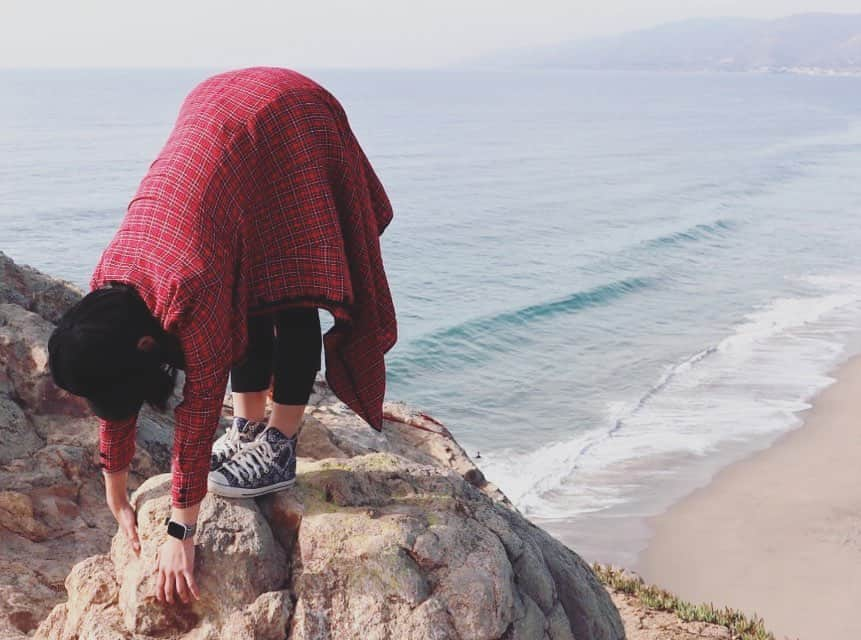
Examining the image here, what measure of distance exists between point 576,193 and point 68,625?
134ft

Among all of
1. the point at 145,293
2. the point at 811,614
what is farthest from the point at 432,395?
the point at 145,293

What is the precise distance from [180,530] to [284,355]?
0.77m

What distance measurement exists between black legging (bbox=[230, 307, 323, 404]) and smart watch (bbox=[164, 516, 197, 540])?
0.67m

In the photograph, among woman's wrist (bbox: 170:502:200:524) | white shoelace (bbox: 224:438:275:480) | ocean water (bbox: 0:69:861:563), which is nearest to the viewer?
woman's wrist (bbox: 170:502:200:524)

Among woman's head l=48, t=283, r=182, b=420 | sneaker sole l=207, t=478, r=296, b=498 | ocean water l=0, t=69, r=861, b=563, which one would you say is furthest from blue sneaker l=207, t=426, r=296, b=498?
ocean water l=0, t=69, r=861, b=563

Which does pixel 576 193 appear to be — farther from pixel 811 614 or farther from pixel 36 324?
pixel 36 324

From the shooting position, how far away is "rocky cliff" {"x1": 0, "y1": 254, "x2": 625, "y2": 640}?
12.2ft

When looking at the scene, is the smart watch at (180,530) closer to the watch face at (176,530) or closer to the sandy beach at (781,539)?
the watch face at (176,530)

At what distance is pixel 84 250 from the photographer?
28.9 meters

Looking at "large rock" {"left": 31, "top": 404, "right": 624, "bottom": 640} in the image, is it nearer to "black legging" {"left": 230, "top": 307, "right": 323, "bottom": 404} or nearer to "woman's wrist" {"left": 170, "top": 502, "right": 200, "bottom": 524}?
"woman's wrist" {"left": 170, "top": 502, "right": 200, "bottom": 524}

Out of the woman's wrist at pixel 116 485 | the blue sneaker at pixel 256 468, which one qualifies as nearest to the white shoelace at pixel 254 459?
the blue sneaker at pixel 256 468

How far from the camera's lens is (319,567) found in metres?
3.82

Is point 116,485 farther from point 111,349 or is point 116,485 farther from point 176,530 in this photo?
point 111,349

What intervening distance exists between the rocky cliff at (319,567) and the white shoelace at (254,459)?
0.13 m
